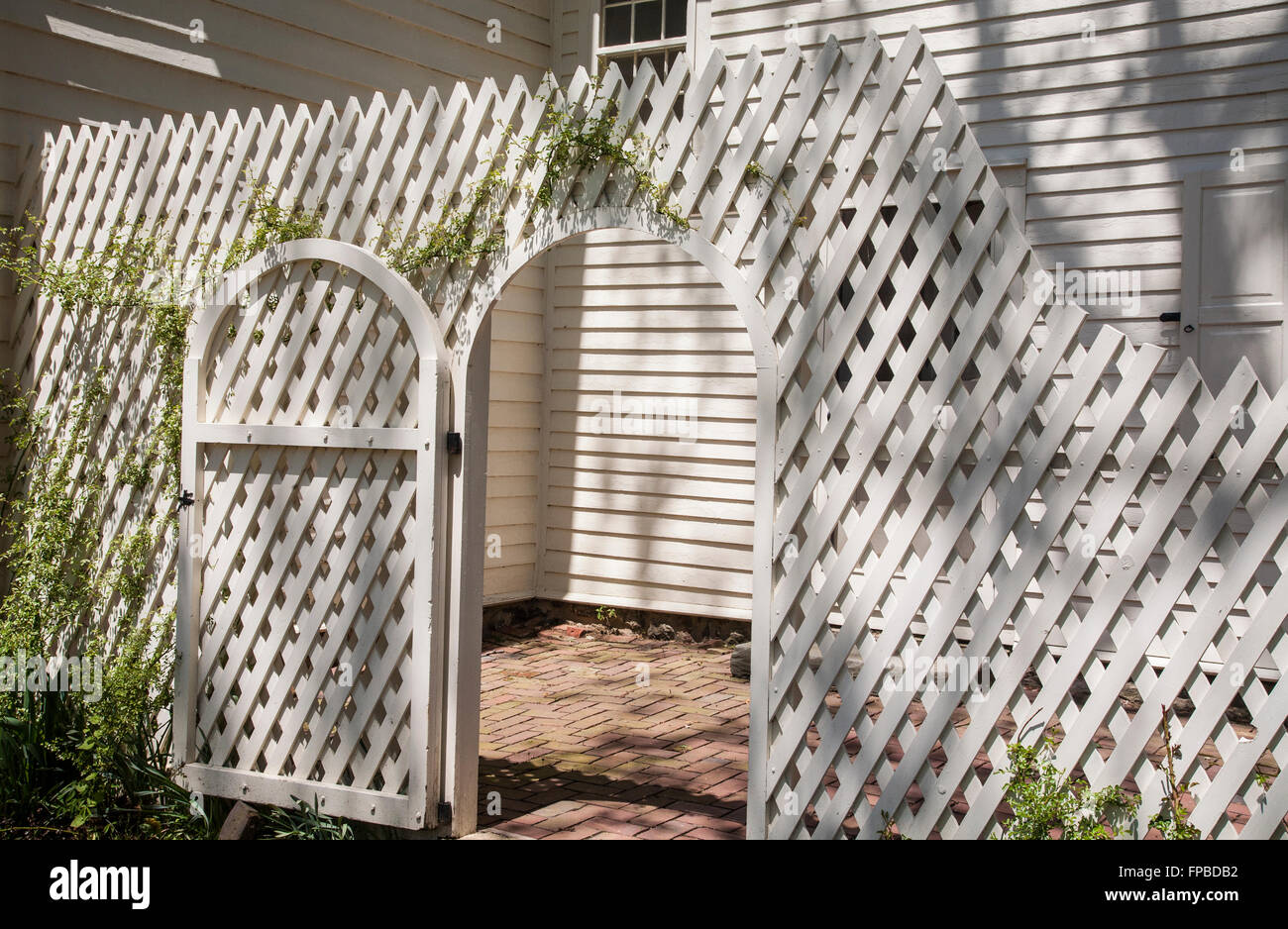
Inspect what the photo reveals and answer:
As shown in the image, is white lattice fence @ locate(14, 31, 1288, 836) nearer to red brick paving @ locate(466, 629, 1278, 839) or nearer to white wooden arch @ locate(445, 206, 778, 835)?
white wooden arch @ locate(445, 206, 778, 835)

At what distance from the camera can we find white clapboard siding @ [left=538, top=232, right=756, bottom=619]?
756 centimetres

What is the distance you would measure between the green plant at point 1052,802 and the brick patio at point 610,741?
133cm

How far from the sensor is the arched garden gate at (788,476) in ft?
10.5

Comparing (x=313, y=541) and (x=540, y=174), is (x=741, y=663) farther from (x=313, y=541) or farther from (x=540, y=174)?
(x=540, y=174)

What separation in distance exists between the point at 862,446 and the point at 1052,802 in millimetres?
1097

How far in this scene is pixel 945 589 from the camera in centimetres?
344

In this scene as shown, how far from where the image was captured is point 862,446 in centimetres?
353

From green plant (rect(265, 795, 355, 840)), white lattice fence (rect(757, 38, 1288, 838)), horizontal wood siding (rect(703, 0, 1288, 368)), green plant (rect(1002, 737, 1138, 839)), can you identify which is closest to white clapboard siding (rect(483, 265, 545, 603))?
horizontal wood siding (rect(703, 0, 1288, 368))

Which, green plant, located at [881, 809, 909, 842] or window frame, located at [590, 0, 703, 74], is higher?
window frame, located at [590, 0, 703, 74]

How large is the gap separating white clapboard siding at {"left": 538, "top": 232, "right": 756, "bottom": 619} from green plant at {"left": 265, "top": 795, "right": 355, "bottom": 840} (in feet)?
12.2

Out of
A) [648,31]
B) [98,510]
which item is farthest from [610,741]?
[648,31]
